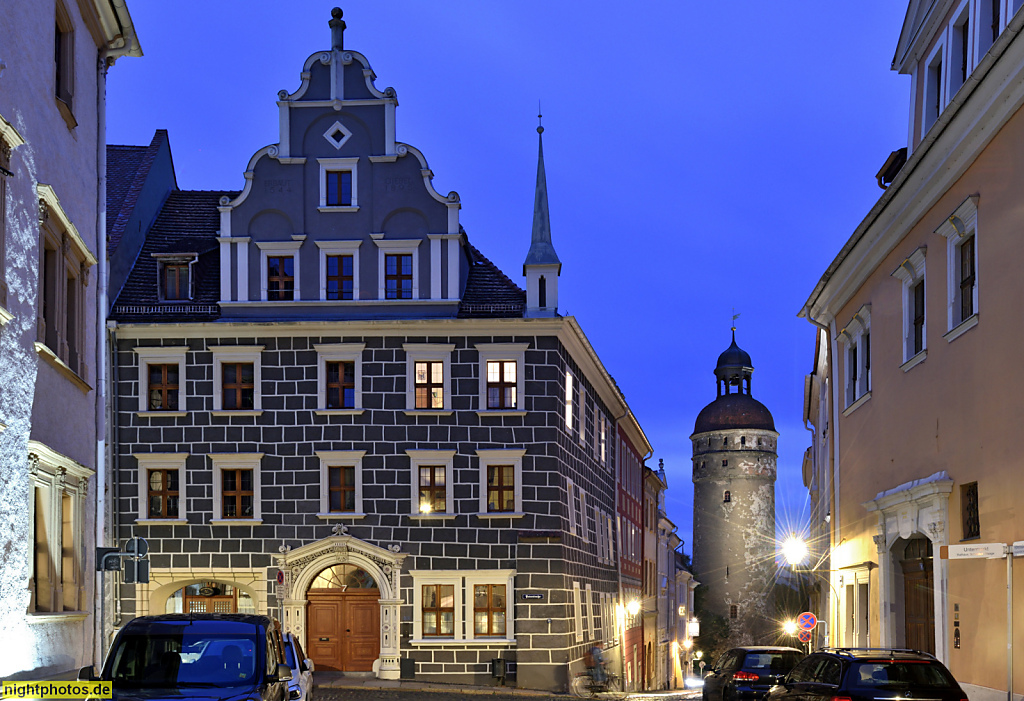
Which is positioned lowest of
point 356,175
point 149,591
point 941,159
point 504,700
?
point 504,700

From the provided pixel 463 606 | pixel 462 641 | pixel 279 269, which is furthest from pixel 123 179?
pixel 462 641

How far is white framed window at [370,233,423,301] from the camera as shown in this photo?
115 feet

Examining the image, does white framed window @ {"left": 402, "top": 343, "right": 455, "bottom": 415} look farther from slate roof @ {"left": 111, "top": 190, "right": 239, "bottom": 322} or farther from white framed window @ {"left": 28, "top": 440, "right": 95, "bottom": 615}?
white framed window @ {"left": 28, "top": 440, "right": 95, "bottom": 615}

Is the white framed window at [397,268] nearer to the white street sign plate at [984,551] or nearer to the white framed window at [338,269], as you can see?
the white framed window at [338,269]

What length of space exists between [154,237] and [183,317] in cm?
412

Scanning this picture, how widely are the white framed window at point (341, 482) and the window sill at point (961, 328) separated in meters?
18.6

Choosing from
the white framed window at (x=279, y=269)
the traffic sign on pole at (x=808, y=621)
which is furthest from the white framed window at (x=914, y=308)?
the white framed window at (x=279, y=269)

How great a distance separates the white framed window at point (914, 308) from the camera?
72.3ft

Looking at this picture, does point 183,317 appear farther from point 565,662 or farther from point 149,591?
point 565,662

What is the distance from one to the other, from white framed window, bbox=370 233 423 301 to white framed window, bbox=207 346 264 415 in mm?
3955

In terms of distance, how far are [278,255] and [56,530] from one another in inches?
763

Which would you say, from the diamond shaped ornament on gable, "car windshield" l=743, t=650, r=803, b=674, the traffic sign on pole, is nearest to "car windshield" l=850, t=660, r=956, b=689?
"car windshield" l=743, t=650, r=803, b=674

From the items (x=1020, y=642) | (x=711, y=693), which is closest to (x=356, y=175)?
(x=711, y=693)

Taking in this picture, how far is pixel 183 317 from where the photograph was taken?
35.3 meters
